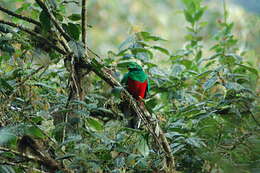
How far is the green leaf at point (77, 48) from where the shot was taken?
1.94 meters

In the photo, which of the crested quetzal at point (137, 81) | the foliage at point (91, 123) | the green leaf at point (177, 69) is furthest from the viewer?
the green leaf at point (177, 69)

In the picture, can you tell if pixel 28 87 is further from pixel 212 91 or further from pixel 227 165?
pixel 212 91

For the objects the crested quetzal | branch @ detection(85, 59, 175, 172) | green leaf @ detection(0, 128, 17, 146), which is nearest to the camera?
green leaf @ detection(0, 128, 17, 146)

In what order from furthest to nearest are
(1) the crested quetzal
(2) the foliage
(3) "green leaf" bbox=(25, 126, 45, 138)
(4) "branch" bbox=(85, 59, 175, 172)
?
(1) the crested quetzal
(4) "branch" bbox=(85, 59, 175, 172)
(2) the foliage
(3) "green leaf" bbox=(25, 126, 45, 138)

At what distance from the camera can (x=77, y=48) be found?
6.42ft

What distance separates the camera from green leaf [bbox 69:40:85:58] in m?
1.94

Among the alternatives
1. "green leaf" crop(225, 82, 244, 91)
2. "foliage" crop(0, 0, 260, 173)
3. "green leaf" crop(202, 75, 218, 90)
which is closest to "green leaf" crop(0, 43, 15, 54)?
"foliage" crop(0, 0, 260, 173)

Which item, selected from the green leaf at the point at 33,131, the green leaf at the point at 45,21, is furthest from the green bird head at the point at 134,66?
the green leaf at the point at 33,131

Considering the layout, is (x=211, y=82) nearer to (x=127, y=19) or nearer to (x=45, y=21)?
(x=45, y=21)

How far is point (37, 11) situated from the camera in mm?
2404

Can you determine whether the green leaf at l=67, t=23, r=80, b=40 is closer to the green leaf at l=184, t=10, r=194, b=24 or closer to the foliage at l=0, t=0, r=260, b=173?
the foliage at l=0, t=0, r=260, b=173

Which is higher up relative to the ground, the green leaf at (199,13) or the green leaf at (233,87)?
the green leaf at (199,13)

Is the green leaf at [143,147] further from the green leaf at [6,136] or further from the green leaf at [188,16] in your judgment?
the green leaf at [188,16]

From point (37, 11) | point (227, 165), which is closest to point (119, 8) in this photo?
point (37, 11)
